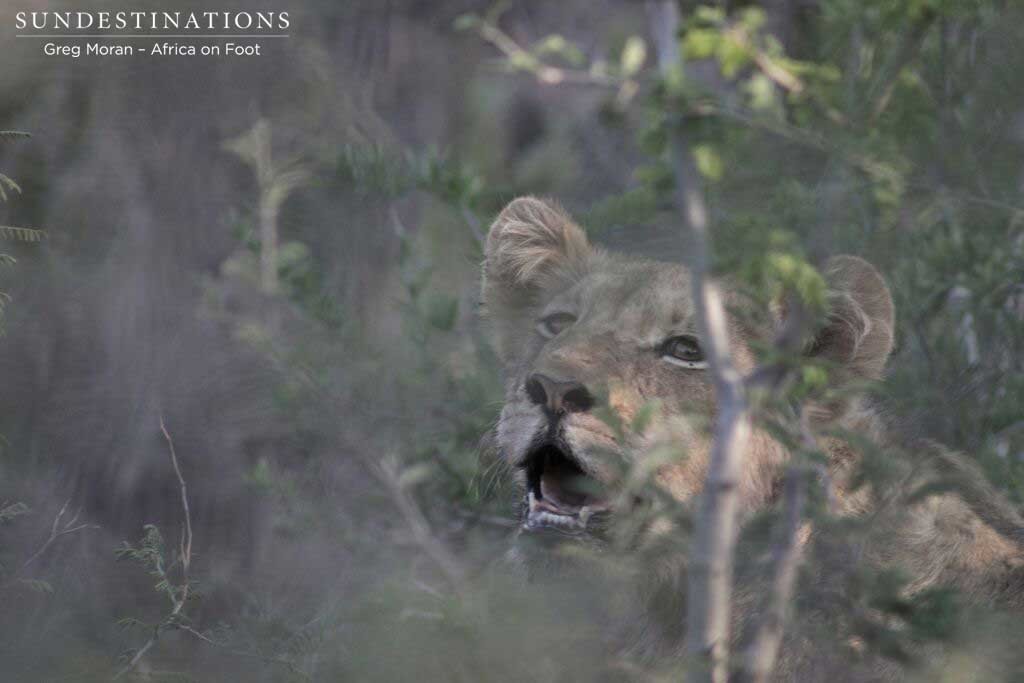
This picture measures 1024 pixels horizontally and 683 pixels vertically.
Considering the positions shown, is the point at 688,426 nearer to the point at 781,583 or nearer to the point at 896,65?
the point at 896,65

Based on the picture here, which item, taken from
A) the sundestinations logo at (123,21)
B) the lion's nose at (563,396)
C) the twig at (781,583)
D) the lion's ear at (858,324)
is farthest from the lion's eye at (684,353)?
the sundestinations logo at (123,21)

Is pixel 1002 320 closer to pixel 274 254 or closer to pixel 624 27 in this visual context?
pixel 274 254

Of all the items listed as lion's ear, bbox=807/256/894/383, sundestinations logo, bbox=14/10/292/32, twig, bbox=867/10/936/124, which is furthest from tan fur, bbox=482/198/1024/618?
sundestinations logo, bbox=14/10/292/32

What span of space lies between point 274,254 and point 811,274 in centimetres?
296

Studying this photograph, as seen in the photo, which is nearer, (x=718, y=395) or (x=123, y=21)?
(x=718, y=395)

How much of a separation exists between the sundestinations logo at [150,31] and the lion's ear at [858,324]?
4.25 m

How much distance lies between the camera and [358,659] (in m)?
3.47

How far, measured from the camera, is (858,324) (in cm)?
375

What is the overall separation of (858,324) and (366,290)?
12.1ft

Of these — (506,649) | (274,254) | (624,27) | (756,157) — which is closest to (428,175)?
(274,254)

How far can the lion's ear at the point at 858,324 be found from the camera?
3.70 m

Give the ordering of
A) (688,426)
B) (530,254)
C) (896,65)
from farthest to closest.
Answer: (530,254) < (688,426) < (896,65)

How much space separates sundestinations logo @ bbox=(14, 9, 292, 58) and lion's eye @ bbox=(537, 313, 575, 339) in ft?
10.9

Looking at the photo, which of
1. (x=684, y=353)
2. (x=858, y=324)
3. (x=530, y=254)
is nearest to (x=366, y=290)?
(x=530, y=254)
